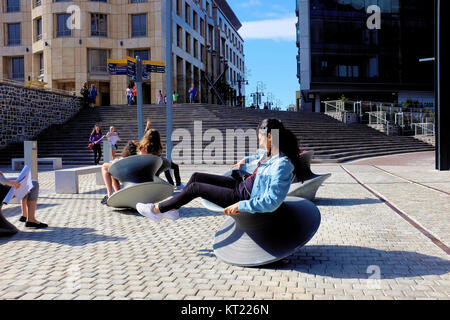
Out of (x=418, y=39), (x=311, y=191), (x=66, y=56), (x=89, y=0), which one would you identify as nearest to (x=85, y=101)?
(x=66, y=56)

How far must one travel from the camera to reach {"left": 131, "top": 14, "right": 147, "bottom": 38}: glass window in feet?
133

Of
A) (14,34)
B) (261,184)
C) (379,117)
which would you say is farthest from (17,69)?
(261,184)

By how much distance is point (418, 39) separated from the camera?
48656 mm

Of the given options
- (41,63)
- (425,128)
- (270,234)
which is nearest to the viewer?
(270,234)

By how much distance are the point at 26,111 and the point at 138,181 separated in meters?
19.6

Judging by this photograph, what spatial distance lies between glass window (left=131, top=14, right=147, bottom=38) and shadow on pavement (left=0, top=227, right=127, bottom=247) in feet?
122

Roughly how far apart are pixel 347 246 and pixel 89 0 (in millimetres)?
40201

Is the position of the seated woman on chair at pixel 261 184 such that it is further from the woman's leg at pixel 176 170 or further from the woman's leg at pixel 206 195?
the woman's leg at pixel 176 170

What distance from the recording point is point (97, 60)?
1570 inches

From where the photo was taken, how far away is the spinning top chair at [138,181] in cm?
689

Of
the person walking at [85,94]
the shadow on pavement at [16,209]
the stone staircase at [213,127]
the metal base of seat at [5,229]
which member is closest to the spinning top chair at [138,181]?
the shadow on pavement at [16,209]

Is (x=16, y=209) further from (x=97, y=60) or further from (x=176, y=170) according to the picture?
(x=97, y=60)

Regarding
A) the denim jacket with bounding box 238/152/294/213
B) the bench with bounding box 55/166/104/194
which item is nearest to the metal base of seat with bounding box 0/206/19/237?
the denim jacket with bounding box 238/152/294/213
